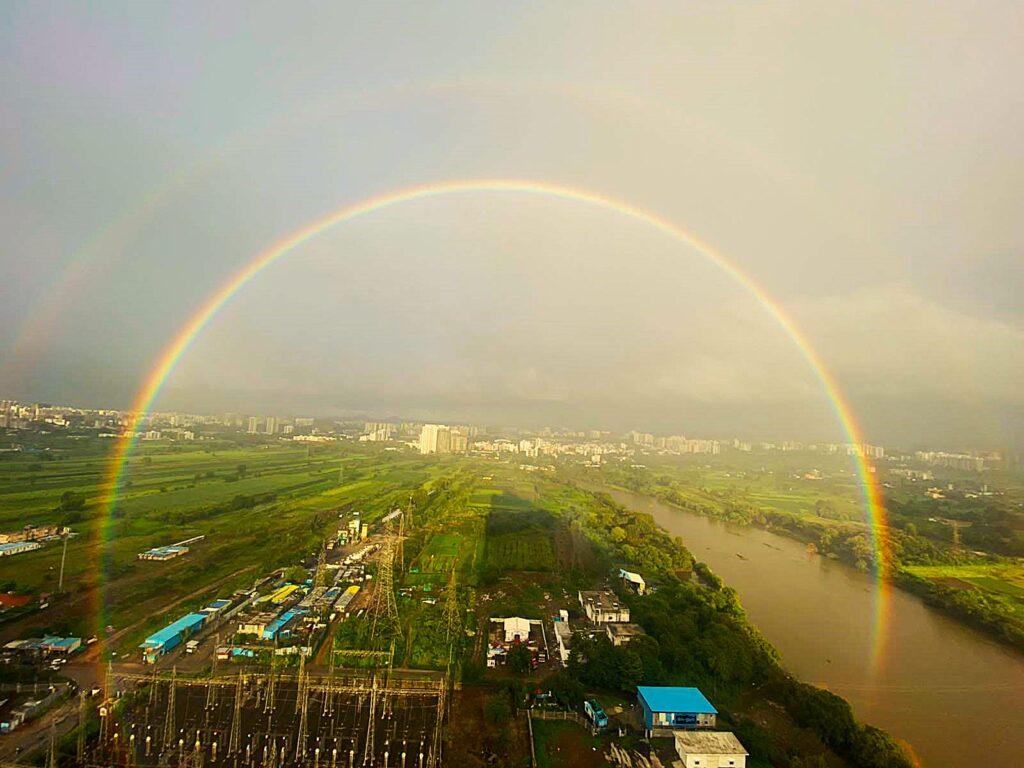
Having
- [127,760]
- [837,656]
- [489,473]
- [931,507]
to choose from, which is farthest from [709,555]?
[489,473]

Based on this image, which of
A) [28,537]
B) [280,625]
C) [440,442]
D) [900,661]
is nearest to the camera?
[280,625]

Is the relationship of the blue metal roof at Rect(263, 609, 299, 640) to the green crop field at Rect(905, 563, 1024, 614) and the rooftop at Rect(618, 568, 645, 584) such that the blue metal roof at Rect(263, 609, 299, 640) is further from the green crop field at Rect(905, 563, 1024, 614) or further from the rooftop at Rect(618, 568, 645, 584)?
the green crop field at Rect(905, 563, 1024, 614)

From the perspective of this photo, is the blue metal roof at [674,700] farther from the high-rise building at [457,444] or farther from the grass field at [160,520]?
the high-rise building at [457,444]

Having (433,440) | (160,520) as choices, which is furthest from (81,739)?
(433,440)

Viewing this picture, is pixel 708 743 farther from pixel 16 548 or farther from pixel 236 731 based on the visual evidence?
pixel 16 548

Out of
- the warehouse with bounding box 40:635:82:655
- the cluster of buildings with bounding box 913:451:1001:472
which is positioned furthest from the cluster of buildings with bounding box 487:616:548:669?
the cluster of buildings with bounding box 913:451:1001:472
